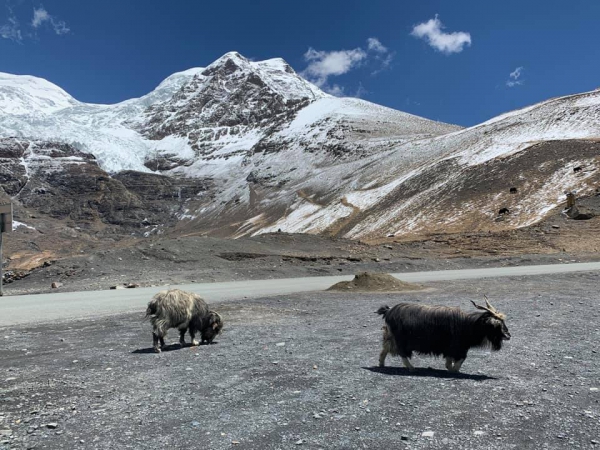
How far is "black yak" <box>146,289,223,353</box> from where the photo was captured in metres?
10.2

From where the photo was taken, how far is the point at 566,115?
8438 cm

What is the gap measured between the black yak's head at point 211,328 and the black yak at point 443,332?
13.3 ft

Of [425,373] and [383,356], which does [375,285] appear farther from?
[425,373]

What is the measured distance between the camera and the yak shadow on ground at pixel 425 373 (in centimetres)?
750

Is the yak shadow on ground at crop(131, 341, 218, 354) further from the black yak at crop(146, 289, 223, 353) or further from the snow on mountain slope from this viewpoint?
the snow on mountain slope

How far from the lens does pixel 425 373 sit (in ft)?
25.7

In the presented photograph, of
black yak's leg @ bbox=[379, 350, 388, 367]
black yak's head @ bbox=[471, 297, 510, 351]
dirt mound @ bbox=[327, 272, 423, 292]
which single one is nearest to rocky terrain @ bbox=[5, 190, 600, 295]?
dirt mound @ bbox=[327, 272, 423, 292]

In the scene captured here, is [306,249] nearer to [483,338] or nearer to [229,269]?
[229,269]

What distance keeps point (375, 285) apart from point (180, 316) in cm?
1303

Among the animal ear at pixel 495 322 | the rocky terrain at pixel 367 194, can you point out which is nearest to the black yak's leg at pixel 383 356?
the animal ear at pixel 495 322

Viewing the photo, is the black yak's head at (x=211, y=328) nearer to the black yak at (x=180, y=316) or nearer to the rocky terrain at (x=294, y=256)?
the black yak at (x=180, y=316)

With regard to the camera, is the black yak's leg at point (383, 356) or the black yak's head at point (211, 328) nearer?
the black yak's leg at point (383, 356)

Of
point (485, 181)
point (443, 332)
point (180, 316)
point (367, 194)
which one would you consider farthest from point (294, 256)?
point (367, 194)

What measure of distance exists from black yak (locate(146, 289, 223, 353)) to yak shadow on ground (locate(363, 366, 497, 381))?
403 cm
